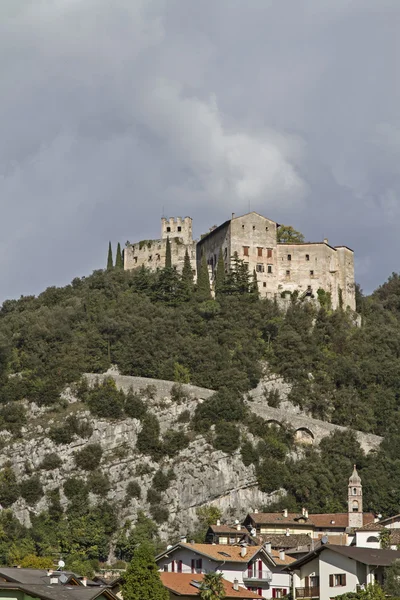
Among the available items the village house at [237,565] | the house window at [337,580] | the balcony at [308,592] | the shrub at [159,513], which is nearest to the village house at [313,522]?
the shrub at [159,513]

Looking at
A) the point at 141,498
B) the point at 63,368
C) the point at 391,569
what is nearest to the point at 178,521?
the point at 141,498

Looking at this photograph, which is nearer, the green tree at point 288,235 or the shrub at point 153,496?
the shrub at point 153,496

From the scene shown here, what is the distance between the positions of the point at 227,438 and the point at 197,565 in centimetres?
3036

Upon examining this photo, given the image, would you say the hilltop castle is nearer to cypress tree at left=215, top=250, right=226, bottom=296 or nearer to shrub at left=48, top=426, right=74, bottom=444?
cypress tree at left=215, top=250, right=226, bottom=296

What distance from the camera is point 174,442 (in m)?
89.8

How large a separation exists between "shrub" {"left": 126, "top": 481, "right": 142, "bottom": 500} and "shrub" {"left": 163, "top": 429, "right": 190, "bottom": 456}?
388 centimetres

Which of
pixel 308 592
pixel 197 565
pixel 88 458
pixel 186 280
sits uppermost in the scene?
pixel 186 280

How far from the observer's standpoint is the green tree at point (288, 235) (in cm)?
11808

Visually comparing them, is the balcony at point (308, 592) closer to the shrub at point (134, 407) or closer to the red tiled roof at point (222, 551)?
the red tiled roof at point (222, 551)

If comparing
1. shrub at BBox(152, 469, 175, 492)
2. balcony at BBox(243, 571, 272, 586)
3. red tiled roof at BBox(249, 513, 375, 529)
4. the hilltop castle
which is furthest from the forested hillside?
balcony at BBox(243, 571, 272, 586)

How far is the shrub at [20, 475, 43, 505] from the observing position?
281 feet

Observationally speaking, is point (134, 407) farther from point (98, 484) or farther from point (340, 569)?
point (340, 569)

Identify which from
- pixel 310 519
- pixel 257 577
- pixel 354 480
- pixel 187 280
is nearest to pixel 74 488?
pixel 310 519

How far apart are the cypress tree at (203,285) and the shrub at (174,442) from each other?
19.4m
